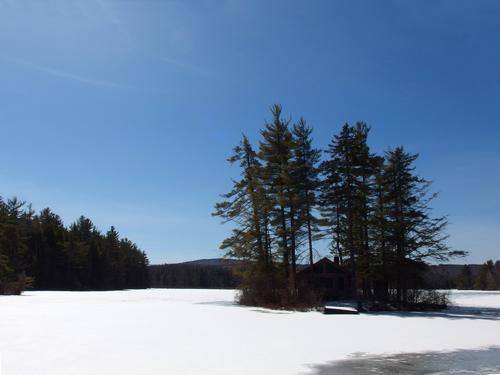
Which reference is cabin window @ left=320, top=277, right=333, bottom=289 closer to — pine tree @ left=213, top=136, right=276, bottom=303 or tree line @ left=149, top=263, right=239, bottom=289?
pine tree @ left=213, top=136, right=276, bottom=303

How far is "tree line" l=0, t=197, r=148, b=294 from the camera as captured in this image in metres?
69.6

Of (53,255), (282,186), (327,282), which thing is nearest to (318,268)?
(327,282)

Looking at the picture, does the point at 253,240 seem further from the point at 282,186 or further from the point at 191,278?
the point at 191,278

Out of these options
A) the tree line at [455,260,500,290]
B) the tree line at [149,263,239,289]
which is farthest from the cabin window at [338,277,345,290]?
the tree line at [149,263,239,289]

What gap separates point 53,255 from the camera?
83250 millimetres

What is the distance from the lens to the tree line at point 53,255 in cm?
6956

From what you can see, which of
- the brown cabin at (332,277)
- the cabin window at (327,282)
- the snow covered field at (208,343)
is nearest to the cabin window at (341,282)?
the brown cabin at (332,277)

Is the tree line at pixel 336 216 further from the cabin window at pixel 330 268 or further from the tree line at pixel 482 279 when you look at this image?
the tree line at pixel 482 279

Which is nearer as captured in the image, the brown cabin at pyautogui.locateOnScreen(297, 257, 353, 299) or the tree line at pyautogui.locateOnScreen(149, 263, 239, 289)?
the brown cabin at pyautogui.locateOnScreen(297, 257, 353, 299)

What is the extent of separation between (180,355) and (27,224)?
8612 centimetres

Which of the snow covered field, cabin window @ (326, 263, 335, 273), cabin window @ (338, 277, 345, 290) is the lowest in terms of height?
the snow covered field

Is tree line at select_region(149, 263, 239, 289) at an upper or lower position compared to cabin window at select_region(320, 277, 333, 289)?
upper

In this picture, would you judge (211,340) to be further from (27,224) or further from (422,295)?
(27,224)

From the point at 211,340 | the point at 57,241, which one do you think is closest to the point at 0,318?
the point at 211,340
